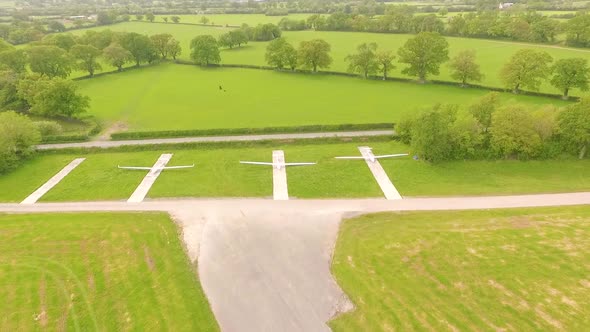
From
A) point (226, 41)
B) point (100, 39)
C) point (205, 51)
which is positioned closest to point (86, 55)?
point (100, 39)

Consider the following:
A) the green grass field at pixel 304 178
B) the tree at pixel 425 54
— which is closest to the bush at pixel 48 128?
the green grass field at pixel 304 178

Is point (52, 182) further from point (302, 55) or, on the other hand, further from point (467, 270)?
point (302, 55)

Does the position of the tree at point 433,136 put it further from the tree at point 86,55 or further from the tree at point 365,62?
the tree at point 86,55

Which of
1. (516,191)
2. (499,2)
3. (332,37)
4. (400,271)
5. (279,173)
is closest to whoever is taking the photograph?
(400,271)

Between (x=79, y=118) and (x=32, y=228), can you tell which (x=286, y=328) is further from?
(x=79, y=118)

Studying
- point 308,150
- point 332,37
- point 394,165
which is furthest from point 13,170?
point 332,37

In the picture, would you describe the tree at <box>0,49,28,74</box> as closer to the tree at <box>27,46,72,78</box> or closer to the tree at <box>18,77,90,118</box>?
the tree at <box>27,46,72,78</box>

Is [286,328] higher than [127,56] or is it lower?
lower
